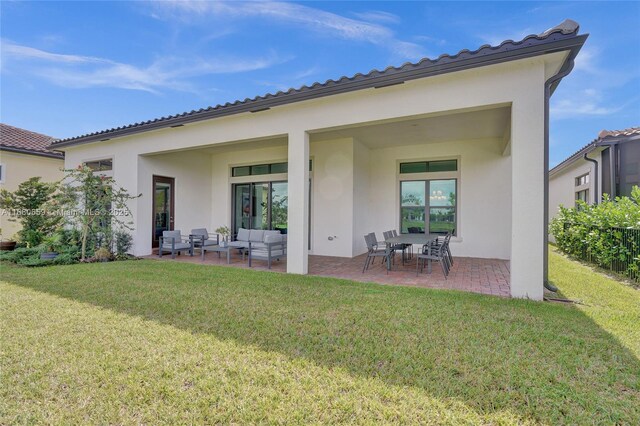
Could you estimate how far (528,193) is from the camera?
492 cm

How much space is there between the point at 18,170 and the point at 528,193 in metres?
16.7

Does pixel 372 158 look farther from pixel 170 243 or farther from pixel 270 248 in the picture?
pixel 170 243

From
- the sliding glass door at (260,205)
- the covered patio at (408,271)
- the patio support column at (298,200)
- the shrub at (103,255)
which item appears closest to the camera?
the covered patio at (408,271)

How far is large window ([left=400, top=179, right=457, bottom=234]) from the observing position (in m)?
10.4

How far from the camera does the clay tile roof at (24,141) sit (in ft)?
37.4

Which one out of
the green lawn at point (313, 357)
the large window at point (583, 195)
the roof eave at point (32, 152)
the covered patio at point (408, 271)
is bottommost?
the green lawn at point (313, 357)

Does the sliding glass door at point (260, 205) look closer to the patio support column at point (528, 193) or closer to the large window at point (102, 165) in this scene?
the large window at point (102, 165)

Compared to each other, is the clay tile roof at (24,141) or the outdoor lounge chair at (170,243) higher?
the clay tile roof at (24,141)

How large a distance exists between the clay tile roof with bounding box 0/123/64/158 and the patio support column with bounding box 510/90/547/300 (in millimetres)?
15061

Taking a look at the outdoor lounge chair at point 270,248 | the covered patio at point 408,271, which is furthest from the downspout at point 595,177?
the outdoor lounge chair at point 270,248

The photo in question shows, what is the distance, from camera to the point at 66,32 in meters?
8.53

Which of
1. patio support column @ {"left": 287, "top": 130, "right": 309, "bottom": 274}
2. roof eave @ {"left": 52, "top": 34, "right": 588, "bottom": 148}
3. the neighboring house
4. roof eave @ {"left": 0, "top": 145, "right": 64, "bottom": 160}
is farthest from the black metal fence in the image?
roof eave @ {"left": 0, "top": 145, "right": 64, "bottom": 160}

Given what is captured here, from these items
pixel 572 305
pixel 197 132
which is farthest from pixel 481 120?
pixel 197 132

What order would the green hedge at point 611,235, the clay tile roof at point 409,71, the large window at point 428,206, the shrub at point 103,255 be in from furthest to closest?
the large window at point 428,206 → the shrub at point 103,255 → the green hedge at point 611,235 → the clay tile roof at point 409,71
